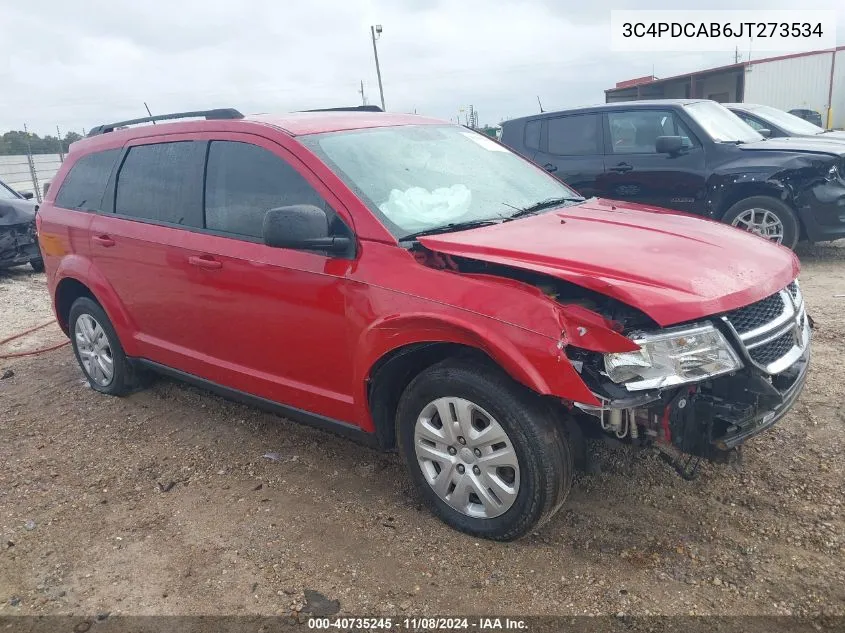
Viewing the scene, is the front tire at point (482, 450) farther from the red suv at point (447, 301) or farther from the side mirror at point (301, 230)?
the side mirror at point (301, 230)

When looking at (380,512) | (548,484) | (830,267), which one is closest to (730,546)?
(548,484)

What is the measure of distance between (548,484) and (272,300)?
5.09ft

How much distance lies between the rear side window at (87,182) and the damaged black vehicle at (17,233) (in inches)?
219

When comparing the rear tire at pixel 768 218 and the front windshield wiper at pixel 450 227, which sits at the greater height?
the front windshield wiper at pixel 450 227

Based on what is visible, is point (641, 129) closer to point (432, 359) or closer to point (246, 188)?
point (246, 188)

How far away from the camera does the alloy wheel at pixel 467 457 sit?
266 cm

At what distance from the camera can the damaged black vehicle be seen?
9.57m

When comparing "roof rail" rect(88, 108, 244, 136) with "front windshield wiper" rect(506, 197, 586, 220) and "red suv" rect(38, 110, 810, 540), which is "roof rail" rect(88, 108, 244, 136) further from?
"front windshield wiper" rect(506, 197, 586, 220)

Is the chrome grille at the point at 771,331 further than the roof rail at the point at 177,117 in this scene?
No

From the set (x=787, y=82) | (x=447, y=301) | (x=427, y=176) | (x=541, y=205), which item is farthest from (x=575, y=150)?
(x=787, y=82)

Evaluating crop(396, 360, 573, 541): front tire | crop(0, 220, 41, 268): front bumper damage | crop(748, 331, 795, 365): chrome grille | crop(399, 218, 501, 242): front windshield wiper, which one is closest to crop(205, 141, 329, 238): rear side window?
crop(399, 218, 501, 242): front windshield wiper

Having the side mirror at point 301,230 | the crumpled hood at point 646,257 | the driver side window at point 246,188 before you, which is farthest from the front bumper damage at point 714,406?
the driver side window at point 246,188

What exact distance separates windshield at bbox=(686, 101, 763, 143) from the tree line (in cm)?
1657

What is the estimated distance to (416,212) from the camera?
3082 mm
